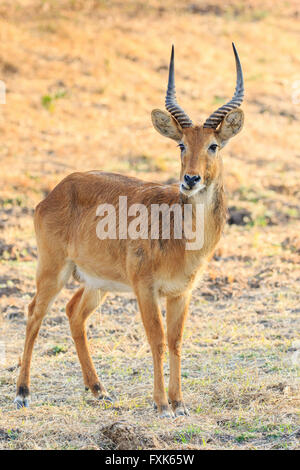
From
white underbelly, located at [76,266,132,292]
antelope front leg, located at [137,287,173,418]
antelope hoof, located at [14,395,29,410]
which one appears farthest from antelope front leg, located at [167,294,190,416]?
antelope hoof, located at [14,395,29,410]

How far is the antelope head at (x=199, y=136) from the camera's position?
6457 mm

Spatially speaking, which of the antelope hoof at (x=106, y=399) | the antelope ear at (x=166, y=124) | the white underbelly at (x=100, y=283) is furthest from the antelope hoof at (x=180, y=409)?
the antelope ear at (x=166, y=124)

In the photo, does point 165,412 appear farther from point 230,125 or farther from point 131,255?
point 230,125

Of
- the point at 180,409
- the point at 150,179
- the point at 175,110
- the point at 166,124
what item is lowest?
the point at 150,179

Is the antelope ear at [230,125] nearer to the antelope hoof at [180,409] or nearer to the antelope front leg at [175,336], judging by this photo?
the antelope front leg at [175,336]

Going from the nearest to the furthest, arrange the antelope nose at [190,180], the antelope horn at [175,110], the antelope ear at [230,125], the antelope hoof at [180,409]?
the antelope nose at [190,180] → the antelope hoof at [180,409] → the antelope ear at [230,125] → the antelope horn at [175,110]

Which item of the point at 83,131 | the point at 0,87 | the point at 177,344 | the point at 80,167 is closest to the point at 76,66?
the point at 0,87

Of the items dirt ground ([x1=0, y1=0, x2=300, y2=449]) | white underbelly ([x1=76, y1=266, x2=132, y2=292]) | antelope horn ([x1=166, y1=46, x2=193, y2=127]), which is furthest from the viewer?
white underbelly ([x1=76, y1=266, x2=132, y2=292])

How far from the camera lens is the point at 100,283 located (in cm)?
750

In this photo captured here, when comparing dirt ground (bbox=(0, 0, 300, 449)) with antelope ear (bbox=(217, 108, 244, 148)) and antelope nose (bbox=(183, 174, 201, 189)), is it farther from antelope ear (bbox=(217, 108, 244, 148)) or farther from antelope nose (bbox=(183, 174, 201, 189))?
antelope ear (bbox=(217, 108, 244, 148))

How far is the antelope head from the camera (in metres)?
6.46

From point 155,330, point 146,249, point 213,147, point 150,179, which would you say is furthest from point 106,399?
point 150,179

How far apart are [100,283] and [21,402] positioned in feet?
4.61
